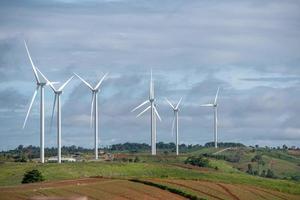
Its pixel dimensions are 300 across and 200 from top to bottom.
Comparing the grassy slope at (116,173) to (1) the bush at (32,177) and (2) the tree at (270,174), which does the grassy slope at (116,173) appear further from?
(2) the tree at (270,174)

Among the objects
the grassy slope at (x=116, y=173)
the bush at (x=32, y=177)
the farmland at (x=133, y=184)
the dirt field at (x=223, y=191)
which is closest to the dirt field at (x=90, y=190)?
the farmland at (x=133, y=184)

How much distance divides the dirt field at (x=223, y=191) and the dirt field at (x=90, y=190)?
14.5ft

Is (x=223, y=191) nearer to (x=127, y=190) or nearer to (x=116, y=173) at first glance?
(x=127, y=190)

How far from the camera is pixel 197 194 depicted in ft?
320

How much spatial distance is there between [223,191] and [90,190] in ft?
64.8

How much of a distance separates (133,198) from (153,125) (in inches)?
2762

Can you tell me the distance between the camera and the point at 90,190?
9056 cm

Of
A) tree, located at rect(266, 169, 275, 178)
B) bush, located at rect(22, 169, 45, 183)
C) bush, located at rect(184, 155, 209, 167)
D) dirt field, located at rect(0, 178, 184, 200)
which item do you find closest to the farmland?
dirt field, located at rect(0, 178, 184, 200)

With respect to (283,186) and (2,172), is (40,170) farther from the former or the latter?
(283,186)

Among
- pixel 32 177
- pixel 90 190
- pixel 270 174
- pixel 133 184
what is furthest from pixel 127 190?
pixel 270 174

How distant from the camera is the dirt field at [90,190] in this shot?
270ft

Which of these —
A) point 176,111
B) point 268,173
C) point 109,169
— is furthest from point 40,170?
point 268,173

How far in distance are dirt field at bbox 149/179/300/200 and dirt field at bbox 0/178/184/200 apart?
4.40 m

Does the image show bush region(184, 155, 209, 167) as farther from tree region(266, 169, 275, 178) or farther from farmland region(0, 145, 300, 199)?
farmland region(0, 145, 300, 199)
